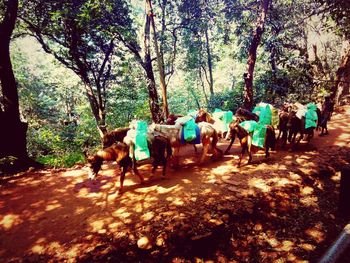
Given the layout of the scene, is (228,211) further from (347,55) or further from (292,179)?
(347,55)

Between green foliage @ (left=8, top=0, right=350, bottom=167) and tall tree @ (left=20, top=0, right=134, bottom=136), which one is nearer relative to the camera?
tall tree @ (left=20, top=0, right=134, bottom=136)

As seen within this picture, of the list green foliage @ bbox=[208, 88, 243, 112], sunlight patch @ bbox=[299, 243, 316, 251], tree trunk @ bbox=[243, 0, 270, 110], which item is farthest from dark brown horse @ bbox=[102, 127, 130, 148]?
green foliage @ bbox=[208, 88, 243, 112]

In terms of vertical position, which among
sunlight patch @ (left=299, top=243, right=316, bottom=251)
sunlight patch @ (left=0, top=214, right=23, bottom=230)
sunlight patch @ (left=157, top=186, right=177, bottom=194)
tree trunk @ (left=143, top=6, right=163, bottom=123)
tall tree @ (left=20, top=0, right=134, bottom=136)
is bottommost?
sunlight patch @ (left=299, top=243, right=316, bottom=251)

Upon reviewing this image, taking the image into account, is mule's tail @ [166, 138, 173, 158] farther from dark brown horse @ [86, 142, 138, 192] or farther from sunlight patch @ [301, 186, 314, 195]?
sunlight patch @ [301, 186, 314, 195]

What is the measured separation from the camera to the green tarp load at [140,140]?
23.1 ft

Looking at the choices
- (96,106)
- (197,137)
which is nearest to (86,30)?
(96,106)

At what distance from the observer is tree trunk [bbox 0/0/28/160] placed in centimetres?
880

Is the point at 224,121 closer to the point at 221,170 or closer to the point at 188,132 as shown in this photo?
the point at 188,132

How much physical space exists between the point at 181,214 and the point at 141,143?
2.22 m

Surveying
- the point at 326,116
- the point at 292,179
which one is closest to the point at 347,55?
the point at 326,116

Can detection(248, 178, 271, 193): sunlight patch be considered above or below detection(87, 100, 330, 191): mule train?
below

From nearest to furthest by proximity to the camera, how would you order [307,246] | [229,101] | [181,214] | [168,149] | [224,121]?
[307,246] < [181,214] < [168,149] < [224,121] < [229,101]

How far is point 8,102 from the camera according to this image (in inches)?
355

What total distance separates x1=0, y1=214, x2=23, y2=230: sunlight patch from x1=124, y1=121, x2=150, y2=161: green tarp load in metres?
3.03
